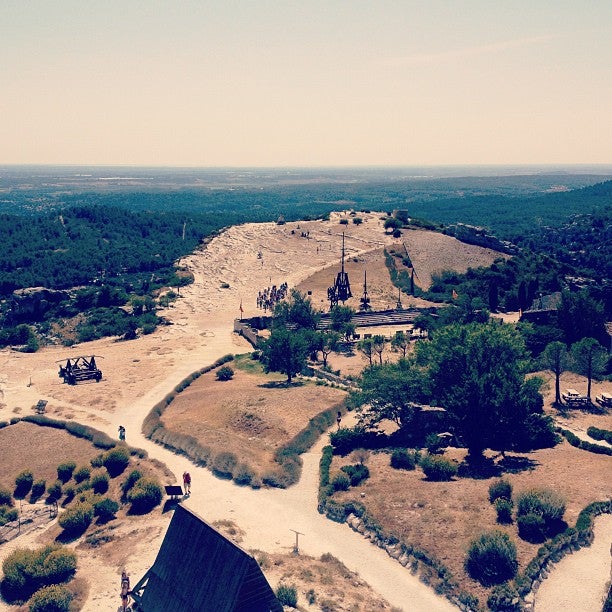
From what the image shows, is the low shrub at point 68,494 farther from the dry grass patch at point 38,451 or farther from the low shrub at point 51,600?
the low shrub at point 51,600

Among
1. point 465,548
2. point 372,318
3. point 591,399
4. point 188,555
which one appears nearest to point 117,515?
point 188,555

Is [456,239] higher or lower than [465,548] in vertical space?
higher

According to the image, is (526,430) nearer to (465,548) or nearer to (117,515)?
(465,548)

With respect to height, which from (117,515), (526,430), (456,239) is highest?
(456,239)

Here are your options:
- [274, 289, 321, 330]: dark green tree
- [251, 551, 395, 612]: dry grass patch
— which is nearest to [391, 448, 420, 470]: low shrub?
[251, 551, 395, 612]: dry grass patch

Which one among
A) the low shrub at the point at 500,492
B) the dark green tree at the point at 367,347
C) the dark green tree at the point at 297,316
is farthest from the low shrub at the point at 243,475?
the dark green tree at the point at 297,316

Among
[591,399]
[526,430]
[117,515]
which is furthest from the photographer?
[591,399]
